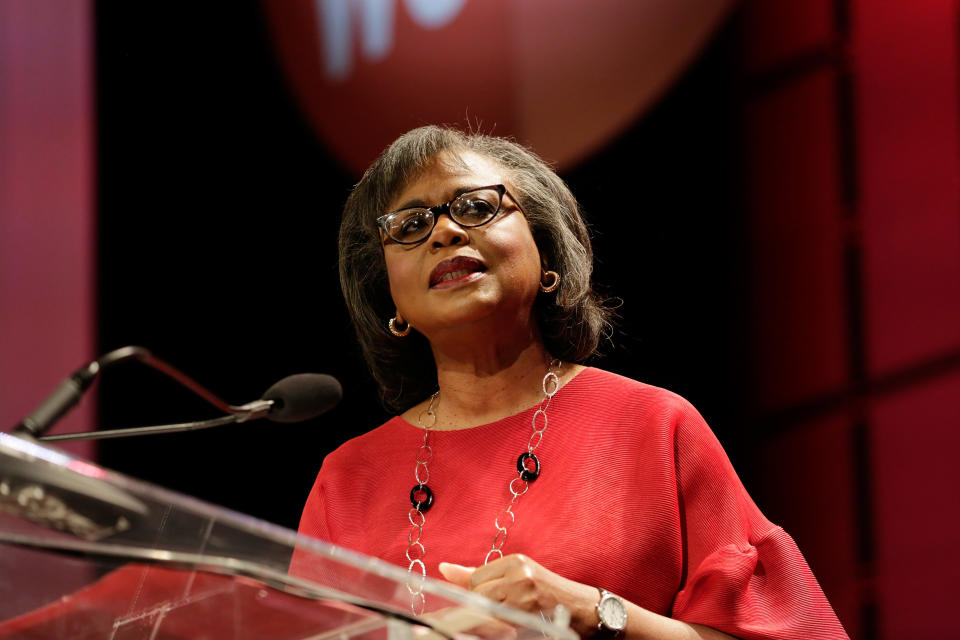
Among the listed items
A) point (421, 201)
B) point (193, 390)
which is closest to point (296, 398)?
point (193, 390)

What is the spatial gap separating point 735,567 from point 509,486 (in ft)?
1.43

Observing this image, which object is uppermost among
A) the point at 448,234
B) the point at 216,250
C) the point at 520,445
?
the point at 448,234

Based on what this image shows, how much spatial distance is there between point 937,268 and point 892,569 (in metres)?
0.70

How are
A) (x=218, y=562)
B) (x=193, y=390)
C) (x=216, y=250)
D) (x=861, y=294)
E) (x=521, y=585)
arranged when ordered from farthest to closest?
(x=216, y=250) < (x=861, y=294) < (x=193, y=390) < (x=521, y=585) < (x=218, y=562)

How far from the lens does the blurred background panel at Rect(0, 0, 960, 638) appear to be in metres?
2.47

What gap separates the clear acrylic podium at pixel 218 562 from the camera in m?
A: 0.98

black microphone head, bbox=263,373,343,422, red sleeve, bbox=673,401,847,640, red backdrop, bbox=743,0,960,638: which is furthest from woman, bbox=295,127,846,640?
red backdrop, bbox=743,0,960,638

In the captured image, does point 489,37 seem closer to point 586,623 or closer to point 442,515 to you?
point 442,515

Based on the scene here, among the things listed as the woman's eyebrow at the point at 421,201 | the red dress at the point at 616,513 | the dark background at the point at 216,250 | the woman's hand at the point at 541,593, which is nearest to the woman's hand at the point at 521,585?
the woman's hand at the point at 541,593

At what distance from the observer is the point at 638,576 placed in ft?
5.55

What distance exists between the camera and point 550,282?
212 cm

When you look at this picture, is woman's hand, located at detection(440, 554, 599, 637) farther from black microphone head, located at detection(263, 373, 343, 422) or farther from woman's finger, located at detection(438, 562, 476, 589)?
black microphone head, located at detection(263, 373, 343, 422)

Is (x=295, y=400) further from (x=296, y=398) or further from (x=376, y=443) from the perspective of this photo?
(x=376, y=443)

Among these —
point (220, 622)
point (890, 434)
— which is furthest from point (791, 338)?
point (220, 622)
